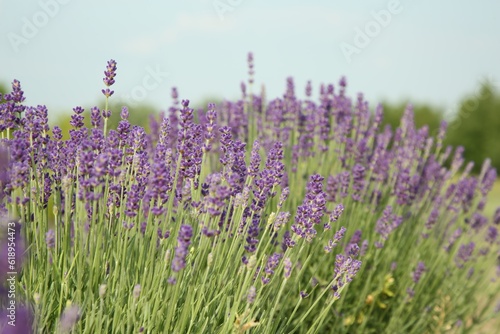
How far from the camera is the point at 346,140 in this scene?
4.52 metres

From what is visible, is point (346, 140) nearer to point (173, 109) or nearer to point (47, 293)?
point (173, 109)

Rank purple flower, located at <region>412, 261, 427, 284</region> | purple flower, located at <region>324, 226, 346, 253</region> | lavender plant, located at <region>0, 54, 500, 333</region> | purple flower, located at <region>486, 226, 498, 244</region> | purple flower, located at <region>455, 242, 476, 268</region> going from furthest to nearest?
purple flower, located at <region>486, 226, 498, 244</region> → purple flower, located at <region>455, 242, 476, 268</region> → purple flower, located at <region>412, 261, 427, 284</region> → purple flower, located at <region>324, 226, 346, 253</region> → lavender plant, located at <region>0, 54, 500, 333</region>

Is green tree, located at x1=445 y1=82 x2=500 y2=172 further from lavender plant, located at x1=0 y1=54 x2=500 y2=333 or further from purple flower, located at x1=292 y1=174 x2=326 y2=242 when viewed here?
purple flower, located at x1=292 y1=174 x2=326 y2=242

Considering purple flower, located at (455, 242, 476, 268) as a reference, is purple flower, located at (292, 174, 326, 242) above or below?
above

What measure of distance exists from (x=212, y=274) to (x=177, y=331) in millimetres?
339

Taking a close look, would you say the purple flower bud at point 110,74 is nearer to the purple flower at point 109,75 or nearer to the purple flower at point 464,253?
the purple flower at point 109,75

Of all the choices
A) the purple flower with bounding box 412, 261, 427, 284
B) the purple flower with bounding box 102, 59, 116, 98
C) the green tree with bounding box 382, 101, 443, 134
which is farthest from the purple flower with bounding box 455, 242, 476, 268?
the green tree with bounding box 382, 101, 443, 134

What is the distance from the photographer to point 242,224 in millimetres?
2594

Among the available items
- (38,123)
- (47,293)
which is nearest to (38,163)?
(38,123)

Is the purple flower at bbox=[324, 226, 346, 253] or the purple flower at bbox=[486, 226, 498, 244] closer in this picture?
the purple flower at bbox=[324, 226, 346, 253]

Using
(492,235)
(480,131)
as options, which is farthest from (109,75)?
(480,131)

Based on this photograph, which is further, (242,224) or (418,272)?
(418,272)

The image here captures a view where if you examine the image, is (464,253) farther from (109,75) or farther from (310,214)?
(109,75)

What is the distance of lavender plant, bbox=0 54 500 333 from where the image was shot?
2219 millimetres
